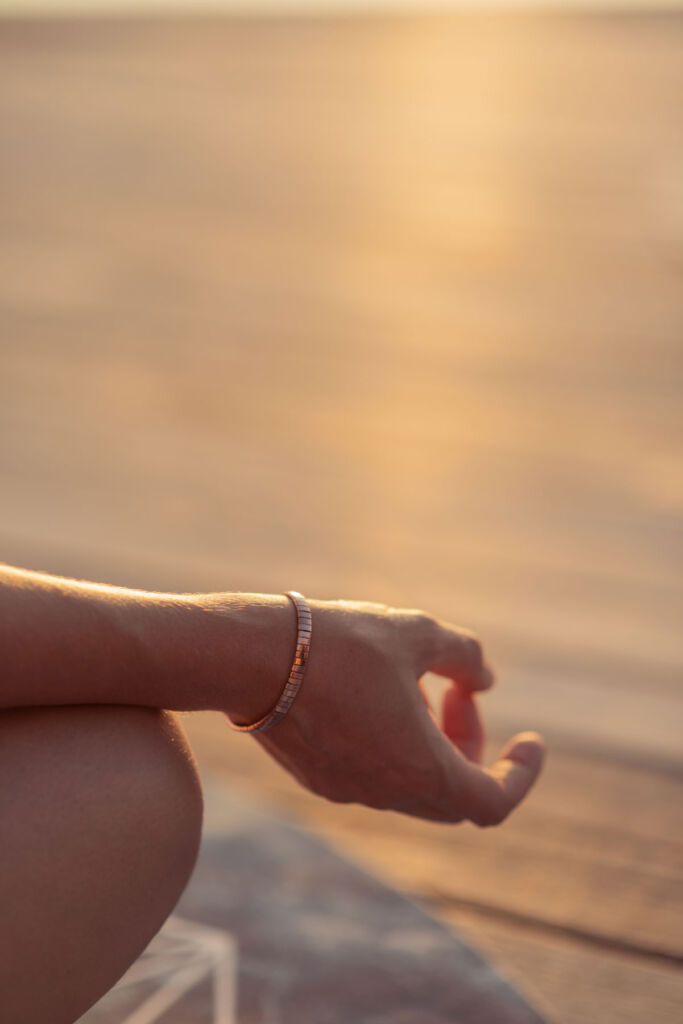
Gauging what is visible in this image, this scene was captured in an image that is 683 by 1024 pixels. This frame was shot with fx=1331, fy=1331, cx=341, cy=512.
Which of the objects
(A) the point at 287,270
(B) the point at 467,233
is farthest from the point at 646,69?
(A) the point at 287,270

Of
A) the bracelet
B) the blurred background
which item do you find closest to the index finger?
the bracelet

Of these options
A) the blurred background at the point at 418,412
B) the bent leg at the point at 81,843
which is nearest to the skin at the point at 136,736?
the bent leg at the point at 81,843

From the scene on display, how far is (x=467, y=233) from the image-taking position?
512 cm

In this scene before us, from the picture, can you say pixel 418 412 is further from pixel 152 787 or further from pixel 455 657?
pixel 152 787

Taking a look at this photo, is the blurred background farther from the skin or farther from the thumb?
the skin

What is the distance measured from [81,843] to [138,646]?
0.37 feet

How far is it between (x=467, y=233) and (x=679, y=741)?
11.8 ft

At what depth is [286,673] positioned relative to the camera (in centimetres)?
82

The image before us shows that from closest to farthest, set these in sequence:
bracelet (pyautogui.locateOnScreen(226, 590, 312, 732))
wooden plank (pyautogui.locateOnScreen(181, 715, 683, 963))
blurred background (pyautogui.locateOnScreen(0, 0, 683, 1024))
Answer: bracelet (pyautogui.locateOnScreen(226, 590, 312, 732)) → wooden plank (pyautogui.locateOnScreen(181, 715, 683, 963)) → blurred background (pyautogui.locateOnScreen(0, 0, 683, 1024))

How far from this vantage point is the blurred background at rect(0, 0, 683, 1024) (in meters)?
1.51

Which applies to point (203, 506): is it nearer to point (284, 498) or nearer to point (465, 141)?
A: point (284, 498)

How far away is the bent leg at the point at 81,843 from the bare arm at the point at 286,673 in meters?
0.02

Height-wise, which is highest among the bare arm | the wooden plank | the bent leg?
the bare arm

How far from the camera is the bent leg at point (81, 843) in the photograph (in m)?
0.73
